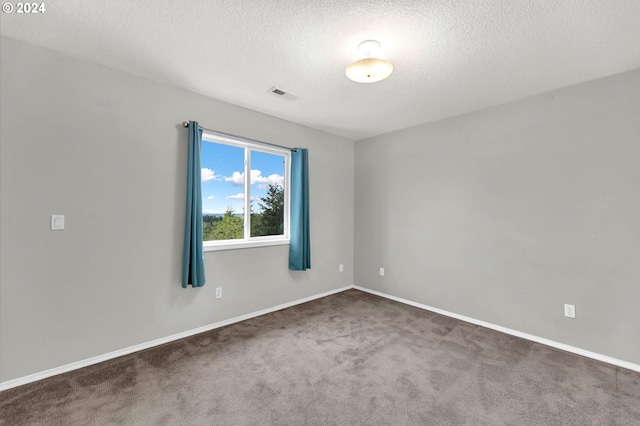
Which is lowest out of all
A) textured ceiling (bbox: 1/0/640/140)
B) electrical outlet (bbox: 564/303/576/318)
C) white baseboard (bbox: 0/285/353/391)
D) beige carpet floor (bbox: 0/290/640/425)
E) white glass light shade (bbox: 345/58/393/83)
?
beige carpet floor (bbox: 0/290/640/425)

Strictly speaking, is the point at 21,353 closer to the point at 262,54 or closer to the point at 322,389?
the point at 322,389

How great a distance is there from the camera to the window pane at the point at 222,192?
308cm

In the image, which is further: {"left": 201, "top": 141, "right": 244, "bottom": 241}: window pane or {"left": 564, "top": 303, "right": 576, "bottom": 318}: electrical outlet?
{"left": 201, "top": 141, "right": 244, "bottom": 241}: window pane

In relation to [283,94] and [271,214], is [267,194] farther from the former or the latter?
[283,94]

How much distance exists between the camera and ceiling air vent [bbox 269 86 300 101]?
2.77m

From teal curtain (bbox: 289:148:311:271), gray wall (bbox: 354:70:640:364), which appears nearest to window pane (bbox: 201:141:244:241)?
teal curtain (bbox: 289:148:311:271)

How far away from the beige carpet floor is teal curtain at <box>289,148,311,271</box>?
996 millimetres

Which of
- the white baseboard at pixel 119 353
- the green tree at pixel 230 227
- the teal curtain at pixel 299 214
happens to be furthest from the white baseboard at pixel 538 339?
the green tree at pixel 230 227

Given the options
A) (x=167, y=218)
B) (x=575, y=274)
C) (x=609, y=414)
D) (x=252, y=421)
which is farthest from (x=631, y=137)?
(x=167, y=218)

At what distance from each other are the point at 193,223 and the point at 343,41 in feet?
6.79

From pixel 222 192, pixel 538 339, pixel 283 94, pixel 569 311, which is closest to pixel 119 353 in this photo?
pixel 222 192

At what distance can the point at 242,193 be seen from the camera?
11.1 feet

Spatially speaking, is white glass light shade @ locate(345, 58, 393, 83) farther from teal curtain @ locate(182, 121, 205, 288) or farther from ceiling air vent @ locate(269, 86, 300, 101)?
teal curtain @ locate(182, 121, 205, 288)

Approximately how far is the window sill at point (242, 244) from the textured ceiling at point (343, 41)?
161cm
